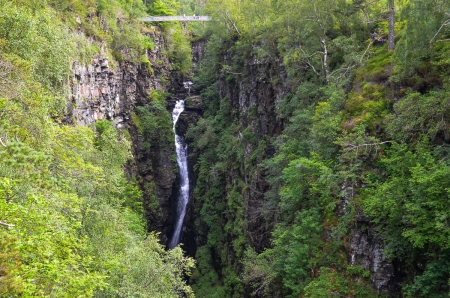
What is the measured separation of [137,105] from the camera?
42656 millimetres

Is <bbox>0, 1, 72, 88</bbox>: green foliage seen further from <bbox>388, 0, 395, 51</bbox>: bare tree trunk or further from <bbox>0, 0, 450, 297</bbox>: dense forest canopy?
<bbox>388, 0, 395, 51</bbox>: bare tree trunk

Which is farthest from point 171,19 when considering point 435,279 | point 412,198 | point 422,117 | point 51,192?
point 435,279

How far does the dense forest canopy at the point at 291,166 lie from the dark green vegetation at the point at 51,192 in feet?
0.21

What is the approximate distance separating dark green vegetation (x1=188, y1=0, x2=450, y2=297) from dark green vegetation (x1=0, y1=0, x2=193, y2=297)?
7.04 meters

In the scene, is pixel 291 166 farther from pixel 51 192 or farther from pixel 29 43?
pixel 29 43

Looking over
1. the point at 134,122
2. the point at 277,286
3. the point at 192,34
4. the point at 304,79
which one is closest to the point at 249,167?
the point at 304,79

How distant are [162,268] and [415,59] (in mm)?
14724

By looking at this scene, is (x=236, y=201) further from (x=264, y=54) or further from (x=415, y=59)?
(x=415, y=59)

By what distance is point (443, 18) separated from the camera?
1292 centimetres

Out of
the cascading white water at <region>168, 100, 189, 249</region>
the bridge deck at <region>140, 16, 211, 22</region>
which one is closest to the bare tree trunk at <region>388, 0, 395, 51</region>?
the cascading white water at <region>168, 100, 189, 249</region>

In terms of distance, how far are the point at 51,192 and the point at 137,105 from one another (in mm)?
33579

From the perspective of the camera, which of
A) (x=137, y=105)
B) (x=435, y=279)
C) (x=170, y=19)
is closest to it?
(x=435, y=279)

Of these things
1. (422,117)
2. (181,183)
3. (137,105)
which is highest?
(137,105)

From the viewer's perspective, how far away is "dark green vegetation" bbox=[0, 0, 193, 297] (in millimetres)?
6895
